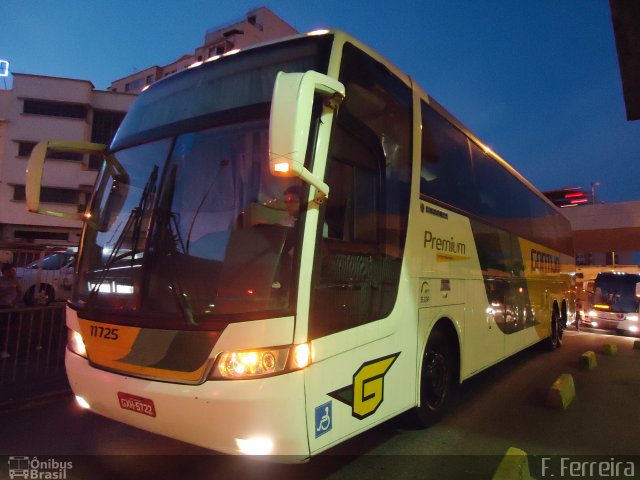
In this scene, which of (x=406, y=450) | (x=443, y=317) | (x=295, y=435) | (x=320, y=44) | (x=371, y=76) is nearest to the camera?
(x=295, y=435)

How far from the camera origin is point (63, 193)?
34.1 m

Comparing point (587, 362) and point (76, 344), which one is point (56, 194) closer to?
point (76, 344)

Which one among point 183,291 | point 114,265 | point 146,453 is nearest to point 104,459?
point 146,453

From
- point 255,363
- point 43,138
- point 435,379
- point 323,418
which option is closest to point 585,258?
point 43,138

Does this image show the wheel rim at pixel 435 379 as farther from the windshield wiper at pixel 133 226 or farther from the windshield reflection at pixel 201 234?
the windshield wiper at pixel 133 226

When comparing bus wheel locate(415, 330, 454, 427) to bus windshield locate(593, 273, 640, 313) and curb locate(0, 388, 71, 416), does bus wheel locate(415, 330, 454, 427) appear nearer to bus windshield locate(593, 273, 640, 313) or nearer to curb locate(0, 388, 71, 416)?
curb locate(0, 388, 71, 416)

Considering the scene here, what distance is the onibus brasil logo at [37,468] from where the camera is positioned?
3.61 metres

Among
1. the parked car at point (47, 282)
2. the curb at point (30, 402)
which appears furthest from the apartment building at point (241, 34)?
the curb at point (30, 402)

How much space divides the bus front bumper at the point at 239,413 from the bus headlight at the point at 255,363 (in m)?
0.05

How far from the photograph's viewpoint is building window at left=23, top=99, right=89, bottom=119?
34344 millimetres

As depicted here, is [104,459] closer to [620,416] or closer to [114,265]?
[114,265]

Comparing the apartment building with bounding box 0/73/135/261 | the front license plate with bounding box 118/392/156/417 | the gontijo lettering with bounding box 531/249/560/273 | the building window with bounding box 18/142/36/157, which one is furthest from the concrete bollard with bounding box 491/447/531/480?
the building window with bounding box 18/142/36/157

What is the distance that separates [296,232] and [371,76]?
1.79 m

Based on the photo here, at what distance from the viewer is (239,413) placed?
2799 millimetres
